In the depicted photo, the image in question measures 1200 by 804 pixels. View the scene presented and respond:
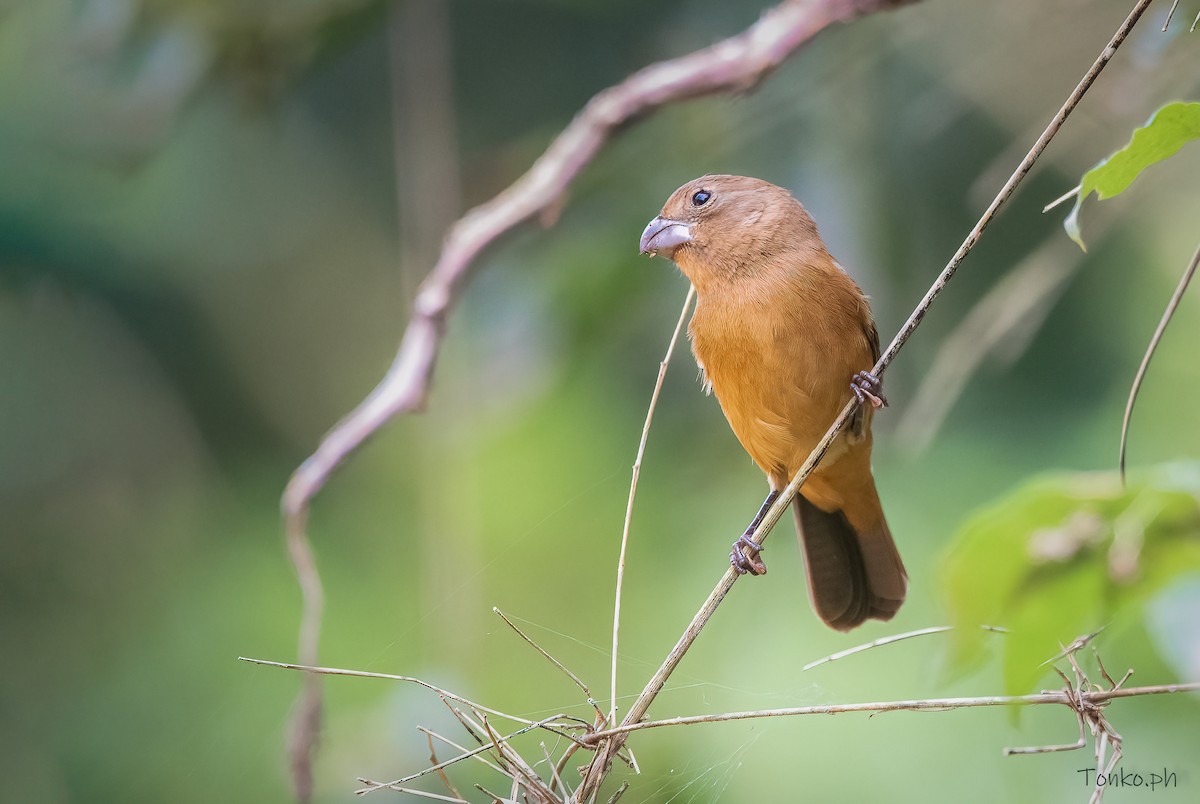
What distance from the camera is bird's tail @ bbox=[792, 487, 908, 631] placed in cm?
180

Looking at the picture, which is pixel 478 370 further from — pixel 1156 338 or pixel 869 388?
pixel 1156 338

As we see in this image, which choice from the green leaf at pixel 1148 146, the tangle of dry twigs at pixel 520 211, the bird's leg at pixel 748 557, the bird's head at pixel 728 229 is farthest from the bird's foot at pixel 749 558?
the green leaf at pixel 1148 146

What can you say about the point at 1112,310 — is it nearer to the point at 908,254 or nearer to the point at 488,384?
the point at 908,254

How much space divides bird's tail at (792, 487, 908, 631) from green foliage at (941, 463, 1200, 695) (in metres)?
0.75

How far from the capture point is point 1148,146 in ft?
3.10

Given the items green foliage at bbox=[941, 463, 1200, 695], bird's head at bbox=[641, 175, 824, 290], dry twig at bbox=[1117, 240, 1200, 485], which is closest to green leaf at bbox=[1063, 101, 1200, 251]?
dry twig at bbox=[1117, 240, 1200, 485]

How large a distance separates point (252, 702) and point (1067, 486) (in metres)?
1.91

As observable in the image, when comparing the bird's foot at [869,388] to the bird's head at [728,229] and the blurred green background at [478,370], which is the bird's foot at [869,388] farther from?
the blurred green background at [478,370]

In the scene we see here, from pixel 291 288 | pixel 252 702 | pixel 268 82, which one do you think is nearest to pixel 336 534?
pixel 252 702

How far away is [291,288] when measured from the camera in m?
3.00

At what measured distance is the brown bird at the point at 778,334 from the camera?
5.15 ft

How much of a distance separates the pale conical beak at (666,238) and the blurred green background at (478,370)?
0.75 feet

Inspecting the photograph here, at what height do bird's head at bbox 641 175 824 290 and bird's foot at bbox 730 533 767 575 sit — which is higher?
bird's head at bbox 641 175 824 290

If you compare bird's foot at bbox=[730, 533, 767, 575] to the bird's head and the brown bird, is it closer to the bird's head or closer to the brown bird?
the brown bird
